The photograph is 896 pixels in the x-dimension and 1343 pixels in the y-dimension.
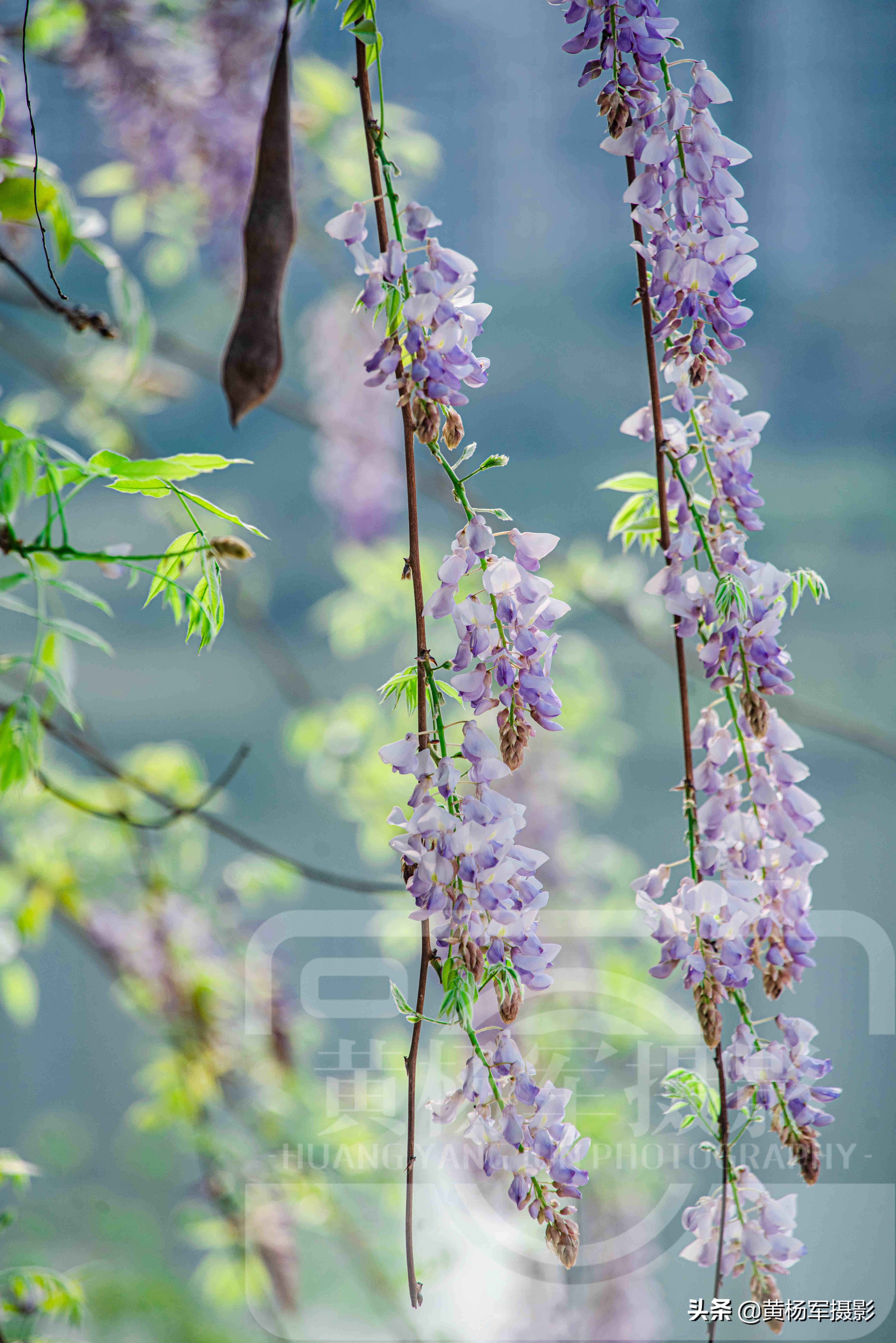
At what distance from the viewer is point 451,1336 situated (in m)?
1.22

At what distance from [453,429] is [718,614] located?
0.11m

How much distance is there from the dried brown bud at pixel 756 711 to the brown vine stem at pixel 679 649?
2 centimetres

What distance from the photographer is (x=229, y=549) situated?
36cm

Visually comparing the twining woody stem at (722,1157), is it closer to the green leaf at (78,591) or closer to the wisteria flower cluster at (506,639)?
the wisteria flower cluster at (506,639)

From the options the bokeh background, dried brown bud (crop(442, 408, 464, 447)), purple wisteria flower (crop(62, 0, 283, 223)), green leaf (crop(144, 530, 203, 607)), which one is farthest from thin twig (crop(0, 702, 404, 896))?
purple wisteria flower (crop(62, 0, 283, 223))

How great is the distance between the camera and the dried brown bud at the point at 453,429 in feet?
0.93

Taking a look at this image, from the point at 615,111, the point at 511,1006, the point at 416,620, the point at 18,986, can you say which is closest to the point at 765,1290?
the point at 511,1006

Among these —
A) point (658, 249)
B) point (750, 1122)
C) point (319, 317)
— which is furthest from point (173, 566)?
point (319, 317)

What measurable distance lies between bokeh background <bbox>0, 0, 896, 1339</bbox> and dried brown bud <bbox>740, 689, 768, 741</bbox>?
28.1 inches

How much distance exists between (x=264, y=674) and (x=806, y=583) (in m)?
1.43

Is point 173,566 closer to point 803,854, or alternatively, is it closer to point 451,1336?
point 803,854

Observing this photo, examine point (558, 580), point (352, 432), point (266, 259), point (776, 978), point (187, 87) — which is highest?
point (187, 87)

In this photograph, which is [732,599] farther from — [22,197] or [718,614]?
[22,197]

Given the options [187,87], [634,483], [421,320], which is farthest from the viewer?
[187,87]
